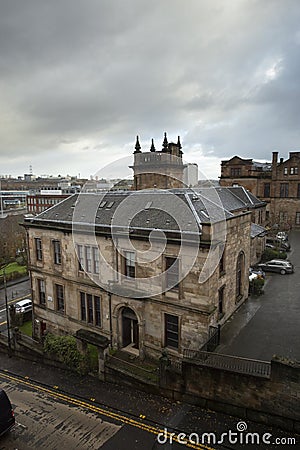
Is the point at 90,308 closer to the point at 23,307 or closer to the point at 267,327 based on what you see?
the point at 23,307

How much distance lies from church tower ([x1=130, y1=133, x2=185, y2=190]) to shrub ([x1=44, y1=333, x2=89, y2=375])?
18986mm

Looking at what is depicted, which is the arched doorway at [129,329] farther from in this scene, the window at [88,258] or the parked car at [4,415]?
the parked car at [4,415]

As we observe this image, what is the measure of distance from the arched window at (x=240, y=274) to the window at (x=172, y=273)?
633 cm

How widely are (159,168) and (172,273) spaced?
60.9 ft

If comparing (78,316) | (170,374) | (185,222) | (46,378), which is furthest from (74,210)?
(170,374)

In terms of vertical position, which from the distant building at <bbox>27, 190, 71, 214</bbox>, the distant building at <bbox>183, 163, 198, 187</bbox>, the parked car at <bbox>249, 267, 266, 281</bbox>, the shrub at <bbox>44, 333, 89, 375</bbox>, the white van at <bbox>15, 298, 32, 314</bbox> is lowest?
the white van at <bbox>15, 298, 32, 314</bbox>

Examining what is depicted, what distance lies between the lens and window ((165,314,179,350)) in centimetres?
1766

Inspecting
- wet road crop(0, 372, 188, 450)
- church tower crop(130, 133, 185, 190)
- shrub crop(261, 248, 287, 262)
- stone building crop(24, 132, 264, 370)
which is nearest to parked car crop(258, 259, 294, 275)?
shrub crop(261, 248, 287, 262)

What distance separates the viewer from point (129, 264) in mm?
19047

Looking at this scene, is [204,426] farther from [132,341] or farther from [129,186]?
[129,186]

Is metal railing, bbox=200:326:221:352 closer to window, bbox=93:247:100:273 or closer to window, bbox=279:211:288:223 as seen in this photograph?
window, bbox=93:247:100:273

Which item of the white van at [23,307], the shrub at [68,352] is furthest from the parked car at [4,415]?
the white van at [23,307]

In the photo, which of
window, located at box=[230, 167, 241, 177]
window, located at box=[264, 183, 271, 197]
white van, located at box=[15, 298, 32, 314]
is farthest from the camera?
window, located at box=[230, 167, 241, 177]

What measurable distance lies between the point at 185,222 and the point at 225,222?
238cm
